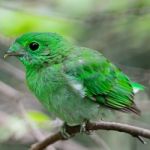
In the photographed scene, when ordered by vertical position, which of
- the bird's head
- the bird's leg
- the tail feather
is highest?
the bird's head

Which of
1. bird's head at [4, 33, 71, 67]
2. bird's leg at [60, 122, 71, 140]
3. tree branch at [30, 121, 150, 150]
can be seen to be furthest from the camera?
bird's head at [4, 33, 71, 67]

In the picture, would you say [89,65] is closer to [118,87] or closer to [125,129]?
[118,87]

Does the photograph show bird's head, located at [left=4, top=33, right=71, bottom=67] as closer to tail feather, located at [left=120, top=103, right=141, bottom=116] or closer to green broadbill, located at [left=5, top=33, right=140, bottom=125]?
green broadbill, located at [left=5, top=33, right=140, bottom=125]

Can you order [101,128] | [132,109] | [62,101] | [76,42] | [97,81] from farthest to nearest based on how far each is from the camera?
[76,42], [97,81], [132,109], [62,101], [101,128]

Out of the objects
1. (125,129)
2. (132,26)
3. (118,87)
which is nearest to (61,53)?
(118,87)

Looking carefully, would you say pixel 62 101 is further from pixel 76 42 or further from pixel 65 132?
pixel 76 42

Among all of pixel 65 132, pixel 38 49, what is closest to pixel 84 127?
pixel 65 132

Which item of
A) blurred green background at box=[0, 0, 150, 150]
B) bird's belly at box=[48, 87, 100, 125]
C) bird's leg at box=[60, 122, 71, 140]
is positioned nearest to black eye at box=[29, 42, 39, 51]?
bird's belly at box=[48, 87, 100, 125]
